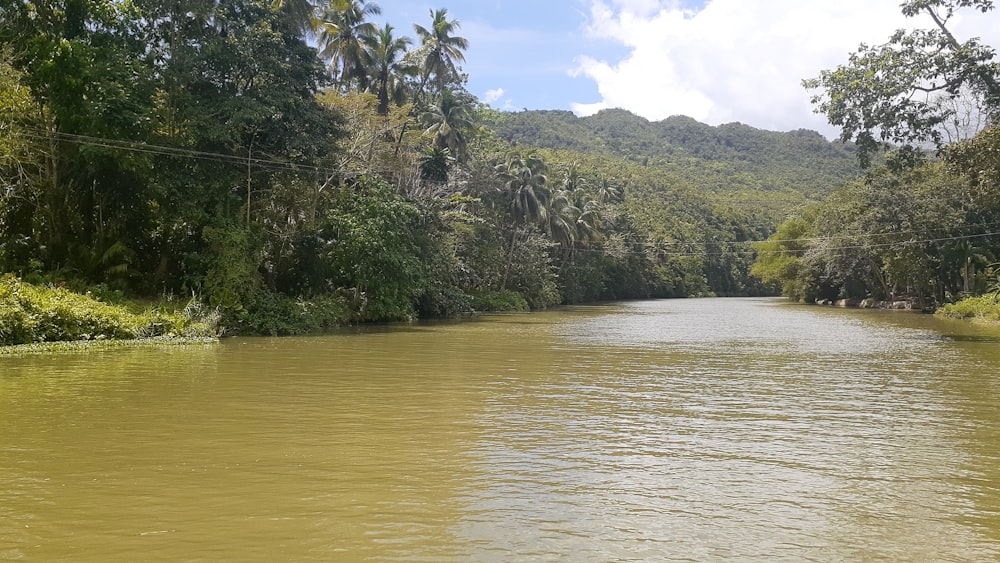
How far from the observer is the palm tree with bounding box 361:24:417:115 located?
4075cm

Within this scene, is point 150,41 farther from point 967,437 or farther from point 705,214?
point 705,214

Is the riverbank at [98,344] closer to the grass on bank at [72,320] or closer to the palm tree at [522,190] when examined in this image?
the grass on bank at [72,320]

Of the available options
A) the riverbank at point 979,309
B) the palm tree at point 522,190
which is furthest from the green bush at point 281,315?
the riverbank at point 979,309

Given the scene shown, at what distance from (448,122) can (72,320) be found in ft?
94.6

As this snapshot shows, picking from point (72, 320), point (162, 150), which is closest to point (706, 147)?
point (162, 150)

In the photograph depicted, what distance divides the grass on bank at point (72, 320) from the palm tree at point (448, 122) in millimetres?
24873

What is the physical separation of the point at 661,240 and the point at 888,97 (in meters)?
70.7

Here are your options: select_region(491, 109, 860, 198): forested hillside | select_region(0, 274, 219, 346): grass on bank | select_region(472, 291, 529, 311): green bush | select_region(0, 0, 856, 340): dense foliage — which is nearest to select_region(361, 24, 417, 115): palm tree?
select_region(0, 0, 856, 340): dense foliage

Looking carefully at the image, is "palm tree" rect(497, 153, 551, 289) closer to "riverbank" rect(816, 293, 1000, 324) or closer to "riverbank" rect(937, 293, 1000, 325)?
"riverbank" rect(816, 293, 1000, 324)

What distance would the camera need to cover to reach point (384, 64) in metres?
41.6

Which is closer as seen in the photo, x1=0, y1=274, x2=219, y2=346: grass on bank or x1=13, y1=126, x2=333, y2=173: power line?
x1=0, y1=274, x2=219, y2=346: grass on bank

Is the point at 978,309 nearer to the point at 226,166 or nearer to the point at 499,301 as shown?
the point at 499,301

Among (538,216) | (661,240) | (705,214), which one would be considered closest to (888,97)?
(538,216)

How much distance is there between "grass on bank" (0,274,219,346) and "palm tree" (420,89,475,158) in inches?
979
